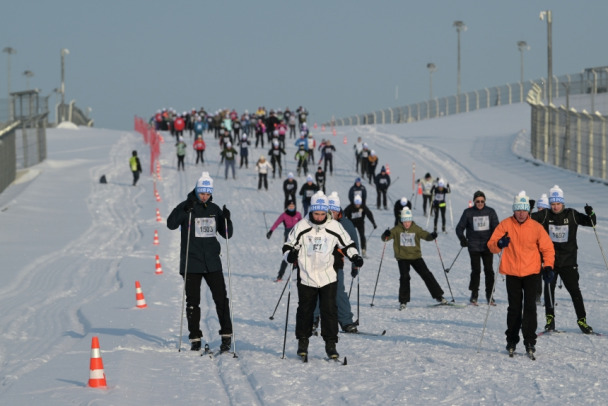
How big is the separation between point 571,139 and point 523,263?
2865 cm

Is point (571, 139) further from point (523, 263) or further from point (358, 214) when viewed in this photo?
point (523, 263)

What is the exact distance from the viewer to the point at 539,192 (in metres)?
35.2

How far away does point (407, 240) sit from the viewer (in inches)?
603

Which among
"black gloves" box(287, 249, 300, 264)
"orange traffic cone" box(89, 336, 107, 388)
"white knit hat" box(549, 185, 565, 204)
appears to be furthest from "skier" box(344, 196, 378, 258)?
"orange traffic cone" box(89, 336, 107, 388)

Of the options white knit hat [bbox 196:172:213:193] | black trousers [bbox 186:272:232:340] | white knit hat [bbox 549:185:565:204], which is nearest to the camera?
white knit hat [bbox 196:172:213:193]

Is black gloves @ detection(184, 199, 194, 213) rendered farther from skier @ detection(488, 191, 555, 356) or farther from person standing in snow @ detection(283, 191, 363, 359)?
skier @ detection(488, 191, 555, 356)

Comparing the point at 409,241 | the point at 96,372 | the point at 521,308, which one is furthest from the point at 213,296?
the point at 409,241

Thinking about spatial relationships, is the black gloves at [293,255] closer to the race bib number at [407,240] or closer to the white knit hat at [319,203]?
the white knit hat at [319,203]

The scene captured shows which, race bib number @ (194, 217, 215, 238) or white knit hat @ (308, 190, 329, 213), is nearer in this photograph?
white knit hat @ (308, 190, 329, 213)

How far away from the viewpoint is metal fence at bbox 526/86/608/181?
34562 mm

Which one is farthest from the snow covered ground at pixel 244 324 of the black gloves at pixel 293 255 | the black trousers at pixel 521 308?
the black gloves at pixel 293 255

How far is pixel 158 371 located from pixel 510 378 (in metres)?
3.37

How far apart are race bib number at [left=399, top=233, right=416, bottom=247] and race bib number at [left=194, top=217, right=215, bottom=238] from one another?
513cm

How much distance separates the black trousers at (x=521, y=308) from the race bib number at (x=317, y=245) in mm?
2001
